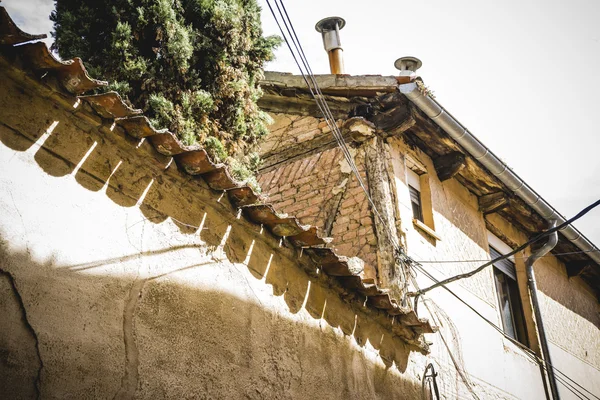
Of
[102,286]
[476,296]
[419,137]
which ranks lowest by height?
[102,286]

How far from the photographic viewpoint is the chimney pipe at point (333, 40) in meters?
8.20

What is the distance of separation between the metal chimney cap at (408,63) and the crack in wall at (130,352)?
20.1 feet

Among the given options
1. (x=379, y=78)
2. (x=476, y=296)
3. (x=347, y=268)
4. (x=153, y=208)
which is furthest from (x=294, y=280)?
(x=476, y=296)

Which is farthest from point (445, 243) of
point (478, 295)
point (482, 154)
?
point (482, 154)

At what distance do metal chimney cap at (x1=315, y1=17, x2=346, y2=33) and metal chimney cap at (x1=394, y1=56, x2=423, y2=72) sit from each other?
1.24 meters

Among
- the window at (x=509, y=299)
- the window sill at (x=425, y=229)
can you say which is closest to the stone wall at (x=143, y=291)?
the window sill at (x=425, y=229)

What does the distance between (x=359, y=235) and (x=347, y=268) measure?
2006 mm

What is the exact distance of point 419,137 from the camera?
24.2 ft

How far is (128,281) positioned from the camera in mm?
2900

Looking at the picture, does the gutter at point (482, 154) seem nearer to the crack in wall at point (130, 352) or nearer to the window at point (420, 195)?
the window at point (420, 195)

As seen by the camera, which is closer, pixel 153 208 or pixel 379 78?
pixel 153 208

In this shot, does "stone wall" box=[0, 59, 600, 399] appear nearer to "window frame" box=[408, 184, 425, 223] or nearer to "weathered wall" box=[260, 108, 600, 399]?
"weathered wall" box=[260, 108, 600, 399]

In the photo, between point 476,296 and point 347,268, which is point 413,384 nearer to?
point 347,268

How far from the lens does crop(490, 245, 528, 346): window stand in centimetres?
840
